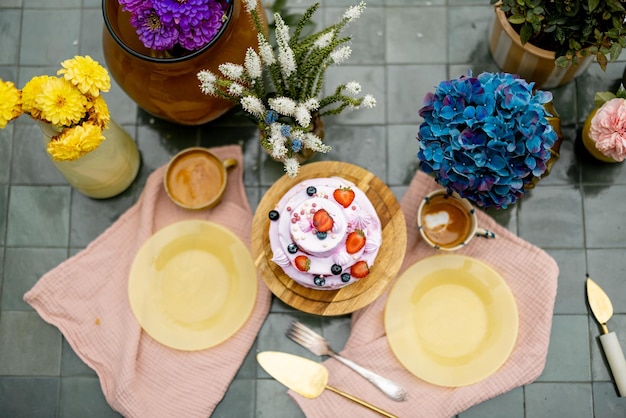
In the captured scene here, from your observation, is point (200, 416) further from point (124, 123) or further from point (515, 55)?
point (515, 55)

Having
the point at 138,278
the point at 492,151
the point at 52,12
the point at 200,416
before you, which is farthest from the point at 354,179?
the point at 52,12

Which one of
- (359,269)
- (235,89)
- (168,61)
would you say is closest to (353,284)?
(359,269)

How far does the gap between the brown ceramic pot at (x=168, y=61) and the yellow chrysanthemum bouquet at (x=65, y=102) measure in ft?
0.32

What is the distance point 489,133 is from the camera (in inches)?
51.3

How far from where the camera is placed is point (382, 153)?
1833 millimetres

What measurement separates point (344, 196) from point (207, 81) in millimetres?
417

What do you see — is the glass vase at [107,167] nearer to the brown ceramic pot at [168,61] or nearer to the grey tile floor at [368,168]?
the grey tile floor at [368,168]

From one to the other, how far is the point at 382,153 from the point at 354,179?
0.90 feet

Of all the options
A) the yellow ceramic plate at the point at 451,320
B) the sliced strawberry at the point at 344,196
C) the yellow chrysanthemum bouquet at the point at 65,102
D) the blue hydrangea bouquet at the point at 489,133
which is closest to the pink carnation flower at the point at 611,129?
the blue hydrangea bouquet at the point at 489,133

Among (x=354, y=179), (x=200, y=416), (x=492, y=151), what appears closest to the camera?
(x=492, y=151)

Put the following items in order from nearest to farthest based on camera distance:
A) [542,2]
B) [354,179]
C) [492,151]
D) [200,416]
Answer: [492,151], [542,2], [354,179], [200,416]

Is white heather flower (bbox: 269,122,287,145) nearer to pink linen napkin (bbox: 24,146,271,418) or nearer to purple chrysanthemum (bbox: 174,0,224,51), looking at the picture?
purple chrysanthemum (bbox: 174,0,224,51)

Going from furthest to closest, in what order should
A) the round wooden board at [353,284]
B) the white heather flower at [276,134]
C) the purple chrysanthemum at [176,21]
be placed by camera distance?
the round wooden board at [353,284] → the white heather flower at [276,134] → the purple chrysanthemum at [176,21]

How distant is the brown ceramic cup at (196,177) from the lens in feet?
5.74
